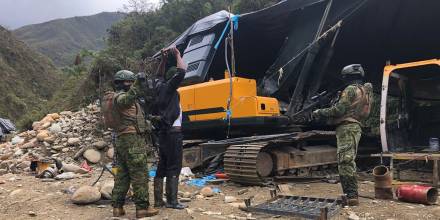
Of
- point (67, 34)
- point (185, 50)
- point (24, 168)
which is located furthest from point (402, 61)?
point (67, 34)

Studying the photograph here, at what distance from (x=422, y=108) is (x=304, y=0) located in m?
2.96

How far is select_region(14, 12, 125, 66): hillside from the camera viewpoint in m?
87.4

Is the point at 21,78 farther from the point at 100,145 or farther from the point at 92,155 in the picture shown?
A: the point at 92,155

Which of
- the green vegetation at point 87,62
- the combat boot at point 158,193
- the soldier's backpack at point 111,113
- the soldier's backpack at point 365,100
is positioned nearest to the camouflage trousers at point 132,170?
the soldier's backpack at point 111,113

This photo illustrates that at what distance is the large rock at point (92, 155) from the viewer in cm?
1027

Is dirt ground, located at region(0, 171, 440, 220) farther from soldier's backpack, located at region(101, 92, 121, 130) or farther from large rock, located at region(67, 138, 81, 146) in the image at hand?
large rock, located at region(67, 138, 81, 146)

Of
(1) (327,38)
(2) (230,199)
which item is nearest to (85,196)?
(2) (230,199)

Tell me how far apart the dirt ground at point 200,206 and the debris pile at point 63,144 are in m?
3.28

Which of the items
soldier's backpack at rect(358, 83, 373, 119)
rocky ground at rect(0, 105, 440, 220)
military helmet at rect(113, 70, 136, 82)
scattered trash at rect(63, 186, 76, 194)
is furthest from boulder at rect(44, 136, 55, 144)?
Answer: soldier's backpack at rect(358, 83, 373, 119)

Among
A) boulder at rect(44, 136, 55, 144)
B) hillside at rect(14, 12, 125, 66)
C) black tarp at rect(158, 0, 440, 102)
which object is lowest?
boulder at rect(44, 136, 55, 144)

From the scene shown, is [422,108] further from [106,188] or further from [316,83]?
[106,188]

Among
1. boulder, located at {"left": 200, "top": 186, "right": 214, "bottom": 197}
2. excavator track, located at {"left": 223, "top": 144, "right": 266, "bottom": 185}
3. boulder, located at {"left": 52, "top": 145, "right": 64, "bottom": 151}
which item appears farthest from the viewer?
boulder, located at {"left": 52, "top": 145, "right": 64, "bottom": 151}

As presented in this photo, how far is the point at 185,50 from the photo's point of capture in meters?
9.16

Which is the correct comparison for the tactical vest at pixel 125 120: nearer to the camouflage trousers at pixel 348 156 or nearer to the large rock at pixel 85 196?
the large rock at pixel 85 196
